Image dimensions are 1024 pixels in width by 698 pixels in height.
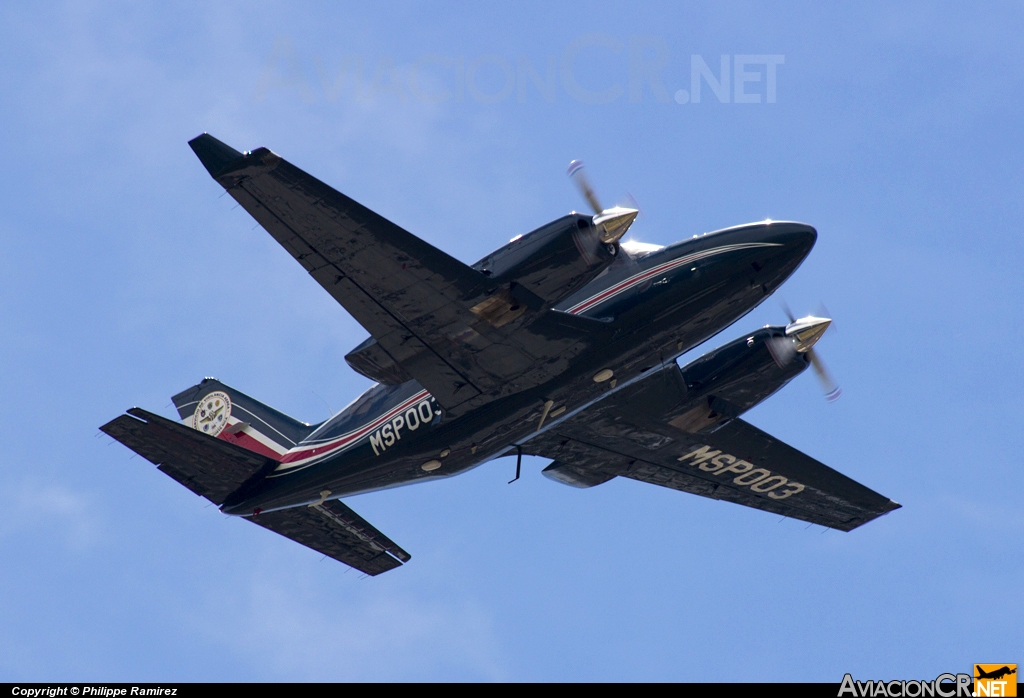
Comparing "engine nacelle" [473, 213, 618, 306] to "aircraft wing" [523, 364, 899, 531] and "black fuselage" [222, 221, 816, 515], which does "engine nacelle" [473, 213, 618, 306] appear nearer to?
"black fuselage" [222, 221, 816, 515]

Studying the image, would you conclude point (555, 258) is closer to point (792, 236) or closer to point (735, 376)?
point (792, 236)

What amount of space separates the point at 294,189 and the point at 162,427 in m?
10.2

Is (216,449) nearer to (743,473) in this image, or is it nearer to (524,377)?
(524,377)

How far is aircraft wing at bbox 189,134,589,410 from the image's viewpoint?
30375 millimetres

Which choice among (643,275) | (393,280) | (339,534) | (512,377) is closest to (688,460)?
(512,377)

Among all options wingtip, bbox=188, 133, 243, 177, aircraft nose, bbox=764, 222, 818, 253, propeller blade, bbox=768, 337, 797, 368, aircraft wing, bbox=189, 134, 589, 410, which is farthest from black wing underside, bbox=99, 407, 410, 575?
aircraft nose, bbox=764, 222, 818, 253

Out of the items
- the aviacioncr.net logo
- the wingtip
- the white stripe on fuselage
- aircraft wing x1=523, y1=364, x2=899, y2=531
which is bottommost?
the aviacioncr.net logo

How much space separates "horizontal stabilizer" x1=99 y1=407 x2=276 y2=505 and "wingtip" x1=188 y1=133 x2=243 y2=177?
9.92m

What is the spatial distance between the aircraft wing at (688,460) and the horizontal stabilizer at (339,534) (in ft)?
19.7

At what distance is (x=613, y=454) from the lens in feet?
136

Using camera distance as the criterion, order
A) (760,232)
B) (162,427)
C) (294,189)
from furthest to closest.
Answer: (162,427)
(760,232)
(294,189)

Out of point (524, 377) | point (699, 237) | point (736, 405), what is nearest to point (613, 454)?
point (736, 405)

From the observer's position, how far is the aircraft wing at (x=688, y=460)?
39.6 metres

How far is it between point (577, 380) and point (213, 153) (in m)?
12.1
